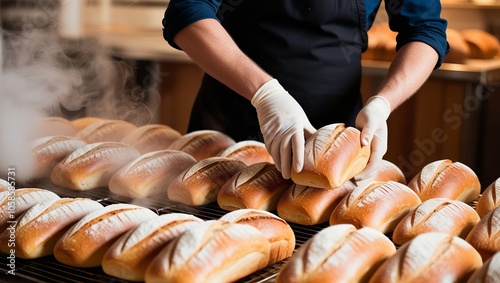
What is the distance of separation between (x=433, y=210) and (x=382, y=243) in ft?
0.94

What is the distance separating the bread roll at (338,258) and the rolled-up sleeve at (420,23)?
1316 mm

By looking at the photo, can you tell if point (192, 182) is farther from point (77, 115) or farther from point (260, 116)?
point (77, 115)

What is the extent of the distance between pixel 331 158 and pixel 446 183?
36cm

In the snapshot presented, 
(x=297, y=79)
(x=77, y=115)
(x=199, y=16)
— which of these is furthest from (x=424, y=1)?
(x=77, y=115)

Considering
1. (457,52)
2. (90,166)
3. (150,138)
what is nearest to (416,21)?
(150,138)

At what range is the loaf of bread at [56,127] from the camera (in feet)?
7.73

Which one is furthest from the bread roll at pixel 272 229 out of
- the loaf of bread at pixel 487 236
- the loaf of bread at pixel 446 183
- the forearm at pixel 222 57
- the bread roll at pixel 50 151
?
the bread roll at pixel 50 151

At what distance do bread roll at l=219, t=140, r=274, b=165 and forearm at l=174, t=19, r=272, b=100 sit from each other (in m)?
0.17

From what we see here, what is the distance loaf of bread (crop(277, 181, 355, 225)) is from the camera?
1.69 m

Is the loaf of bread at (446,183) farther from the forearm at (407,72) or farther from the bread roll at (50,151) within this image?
the bread roll at (50,151)

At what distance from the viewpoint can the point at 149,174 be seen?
1906 millimetres

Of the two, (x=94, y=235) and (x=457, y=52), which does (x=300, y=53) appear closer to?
(x=94, y=235)

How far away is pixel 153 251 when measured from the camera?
1.36 m

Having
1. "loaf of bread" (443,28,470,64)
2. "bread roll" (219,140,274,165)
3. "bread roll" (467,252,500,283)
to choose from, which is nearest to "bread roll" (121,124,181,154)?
"bread roll" (219,140,274,165)
